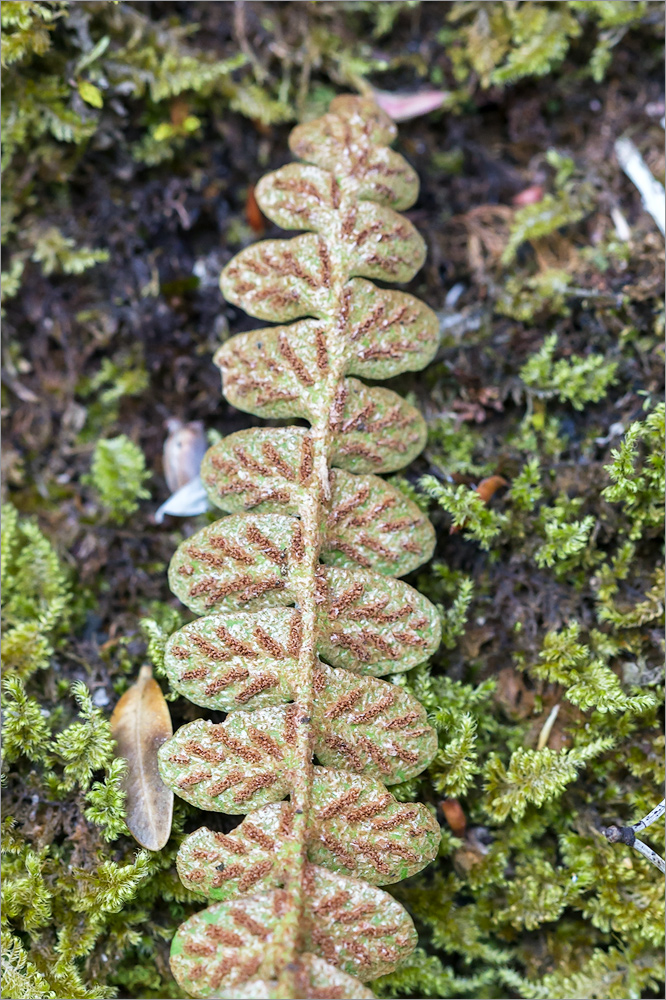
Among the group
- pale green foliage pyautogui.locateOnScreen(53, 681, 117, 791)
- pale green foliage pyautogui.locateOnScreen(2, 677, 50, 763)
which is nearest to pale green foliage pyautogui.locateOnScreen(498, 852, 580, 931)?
pale green foliage pyautogui.locateOnScreen(53, 681, 117, 791)

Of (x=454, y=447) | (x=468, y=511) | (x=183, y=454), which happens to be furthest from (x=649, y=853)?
(x=183, y=454)

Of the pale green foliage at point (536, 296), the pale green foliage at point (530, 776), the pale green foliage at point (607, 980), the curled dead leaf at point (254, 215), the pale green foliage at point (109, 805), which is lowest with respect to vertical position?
the pale green foliage at point (607, 980)

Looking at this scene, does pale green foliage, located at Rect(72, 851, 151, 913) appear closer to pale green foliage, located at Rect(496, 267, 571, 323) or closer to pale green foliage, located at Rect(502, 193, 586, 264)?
pale green foliage, located at Rect(496, 267, 571, 323)

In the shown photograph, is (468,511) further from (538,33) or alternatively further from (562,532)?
(538,33)

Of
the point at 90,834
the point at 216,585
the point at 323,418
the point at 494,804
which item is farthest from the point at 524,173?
the point at 90,834

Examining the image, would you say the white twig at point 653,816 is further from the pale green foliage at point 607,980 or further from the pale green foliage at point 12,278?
the pale green foliage at point 12,278

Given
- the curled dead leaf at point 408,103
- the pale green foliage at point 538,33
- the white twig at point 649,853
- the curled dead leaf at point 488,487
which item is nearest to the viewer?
the white twig at point 649,853

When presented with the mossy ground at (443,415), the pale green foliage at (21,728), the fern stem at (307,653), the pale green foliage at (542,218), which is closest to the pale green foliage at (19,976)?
the mossy ground at (443,415)

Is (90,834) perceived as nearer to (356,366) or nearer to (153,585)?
(153,585)
